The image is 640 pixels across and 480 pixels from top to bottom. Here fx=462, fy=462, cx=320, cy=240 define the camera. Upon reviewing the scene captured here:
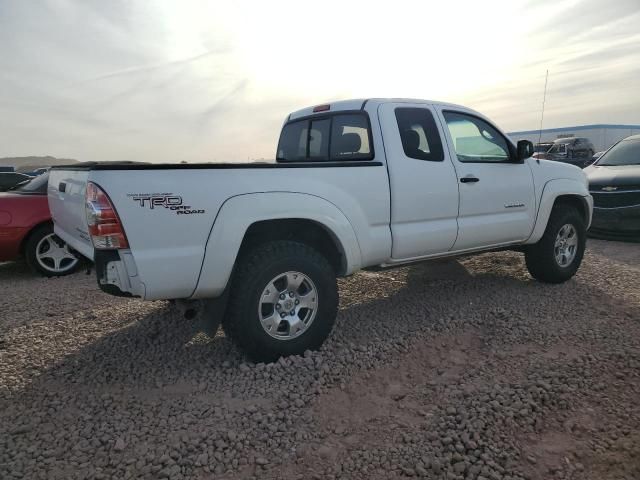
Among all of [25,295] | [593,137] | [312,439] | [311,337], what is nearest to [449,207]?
[311,337]

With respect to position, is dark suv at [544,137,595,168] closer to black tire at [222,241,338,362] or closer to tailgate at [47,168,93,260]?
black tire at [222,241,338,362]

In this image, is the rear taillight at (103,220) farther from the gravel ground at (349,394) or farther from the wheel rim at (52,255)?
the wheel rim at (52,255)

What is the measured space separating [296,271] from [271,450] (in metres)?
1.27

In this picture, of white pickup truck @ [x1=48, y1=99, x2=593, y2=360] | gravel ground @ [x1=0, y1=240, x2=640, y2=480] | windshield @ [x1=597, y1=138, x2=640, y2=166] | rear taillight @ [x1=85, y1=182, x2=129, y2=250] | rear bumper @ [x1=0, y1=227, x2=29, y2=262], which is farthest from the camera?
windshield @ [x1=597, y1=138, x2=640, y2=166]

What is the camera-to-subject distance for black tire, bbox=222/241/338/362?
3.22m

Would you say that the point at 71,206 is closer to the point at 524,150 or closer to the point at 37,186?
the point at 37,186

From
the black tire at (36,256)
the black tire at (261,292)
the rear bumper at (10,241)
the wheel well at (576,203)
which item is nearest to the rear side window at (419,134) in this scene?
the black tire at (261,292)

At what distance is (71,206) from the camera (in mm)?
3449

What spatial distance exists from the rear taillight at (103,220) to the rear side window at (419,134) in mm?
2398

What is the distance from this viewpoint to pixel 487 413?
8.95 ft

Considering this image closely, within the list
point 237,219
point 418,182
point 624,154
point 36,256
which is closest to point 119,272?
point 237,219

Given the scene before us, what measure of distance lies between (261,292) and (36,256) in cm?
434

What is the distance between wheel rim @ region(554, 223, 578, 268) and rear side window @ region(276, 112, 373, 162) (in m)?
2.76

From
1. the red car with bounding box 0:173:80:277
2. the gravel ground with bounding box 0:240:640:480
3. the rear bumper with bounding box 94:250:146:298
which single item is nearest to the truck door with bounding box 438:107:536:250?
the gravel ground with bounding box 0:240:640:480
